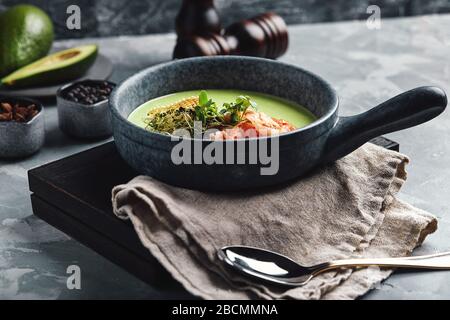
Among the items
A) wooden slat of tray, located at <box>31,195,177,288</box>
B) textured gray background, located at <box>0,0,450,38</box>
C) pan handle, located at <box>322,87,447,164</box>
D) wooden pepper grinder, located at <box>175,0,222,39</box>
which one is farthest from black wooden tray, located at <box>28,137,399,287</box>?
textured gray background, located at <box>0,0,450,38</box>

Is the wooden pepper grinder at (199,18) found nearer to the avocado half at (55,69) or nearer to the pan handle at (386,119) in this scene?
the avocado half at (55,69)

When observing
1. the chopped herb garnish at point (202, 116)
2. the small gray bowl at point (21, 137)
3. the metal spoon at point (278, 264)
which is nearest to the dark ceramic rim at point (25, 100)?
the small gray bowl at point (21, 137)

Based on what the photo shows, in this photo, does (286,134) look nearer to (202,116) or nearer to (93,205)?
(202,116)

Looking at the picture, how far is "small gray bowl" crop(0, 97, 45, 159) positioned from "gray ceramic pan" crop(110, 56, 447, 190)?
0.78ft

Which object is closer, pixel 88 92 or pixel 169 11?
pixel 88 92

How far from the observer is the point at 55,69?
1.67m

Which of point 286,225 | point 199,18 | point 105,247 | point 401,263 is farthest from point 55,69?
point 401,263

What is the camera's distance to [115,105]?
1174 millimetres

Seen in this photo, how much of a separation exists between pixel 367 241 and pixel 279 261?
151 millimetres

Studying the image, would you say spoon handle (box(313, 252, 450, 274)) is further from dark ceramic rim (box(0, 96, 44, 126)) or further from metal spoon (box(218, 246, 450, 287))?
dark ceramic rim (box(0, 96, 44, 126))

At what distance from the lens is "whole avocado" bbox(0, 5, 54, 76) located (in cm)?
170

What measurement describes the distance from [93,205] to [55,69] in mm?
647

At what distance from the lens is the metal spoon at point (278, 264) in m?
0.99
